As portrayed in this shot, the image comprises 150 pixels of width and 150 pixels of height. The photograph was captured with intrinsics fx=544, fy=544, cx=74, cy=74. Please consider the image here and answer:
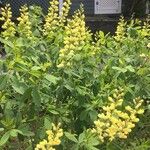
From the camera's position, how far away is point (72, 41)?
2965mm

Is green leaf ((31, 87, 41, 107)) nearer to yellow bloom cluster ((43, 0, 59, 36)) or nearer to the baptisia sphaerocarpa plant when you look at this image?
the baptisia sphaerocarpa plant

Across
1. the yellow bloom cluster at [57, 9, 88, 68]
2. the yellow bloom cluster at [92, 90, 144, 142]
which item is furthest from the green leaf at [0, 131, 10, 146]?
the yellow bloom cluster at [57, 9, 88, 68]

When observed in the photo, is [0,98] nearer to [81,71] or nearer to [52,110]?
[52,110]

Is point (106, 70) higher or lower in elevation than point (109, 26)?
higher

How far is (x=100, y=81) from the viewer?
9.77 ft

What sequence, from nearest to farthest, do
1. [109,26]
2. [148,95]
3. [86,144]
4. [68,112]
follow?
[86,144] → [68,112] → [148,95] → [109,26]

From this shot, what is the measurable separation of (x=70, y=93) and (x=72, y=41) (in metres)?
0.33

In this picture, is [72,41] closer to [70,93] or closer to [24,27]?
[70,93]

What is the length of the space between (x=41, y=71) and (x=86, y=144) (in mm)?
427

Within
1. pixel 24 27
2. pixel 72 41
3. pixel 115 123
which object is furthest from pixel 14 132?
pixel 24 27

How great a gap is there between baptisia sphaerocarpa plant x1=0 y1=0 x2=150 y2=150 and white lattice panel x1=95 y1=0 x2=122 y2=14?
10741 millimetres

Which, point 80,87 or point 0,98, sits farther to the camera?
point 80,87

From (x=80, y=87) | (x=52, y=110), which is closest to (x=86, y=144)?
(x=52, y=110)

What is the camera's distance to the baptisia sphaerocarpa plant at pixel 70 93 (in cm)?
240
